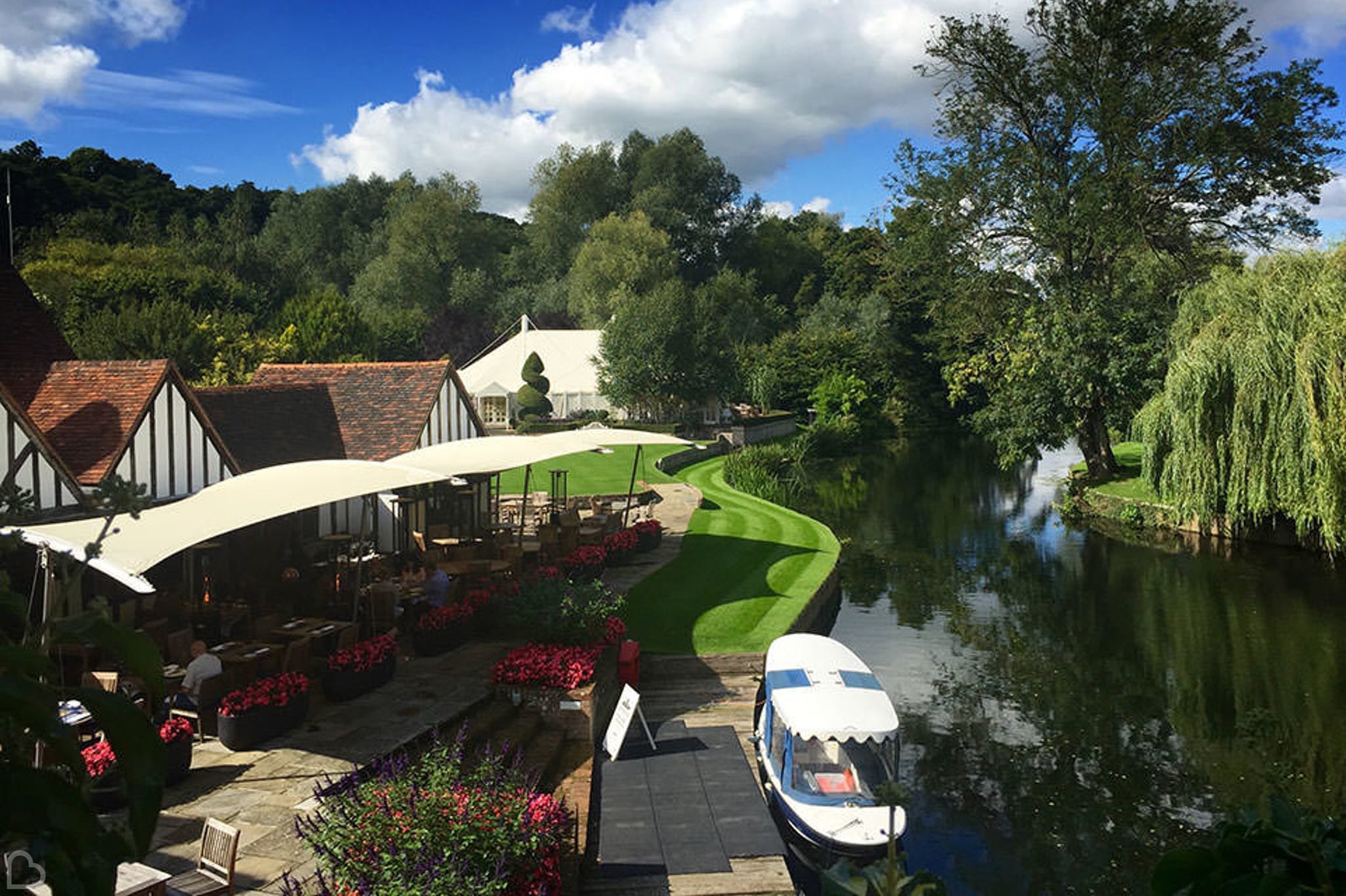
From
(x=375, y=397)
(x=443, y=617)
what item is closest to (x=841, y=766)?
(x=443, y=617)

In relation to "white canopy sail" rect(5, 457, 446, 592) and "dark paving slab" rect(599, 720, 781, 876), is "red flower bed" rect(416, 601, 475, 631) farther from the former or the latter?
"dark paving slab" rect(599, 720, 781, 876)

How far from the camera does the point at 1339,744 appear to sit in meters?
16.1

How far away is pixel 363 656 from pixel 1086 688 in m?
13.5

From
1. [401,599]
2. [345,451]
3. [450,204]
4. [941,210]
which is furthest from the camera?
[450,204]

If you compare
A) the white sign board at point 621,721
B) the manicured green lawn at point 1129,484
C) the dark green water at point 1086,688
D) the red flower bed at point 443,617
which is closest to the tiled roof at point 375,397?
the red flower bed at point 443,617

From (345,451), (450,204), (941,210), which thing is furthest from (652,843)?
(450,204)

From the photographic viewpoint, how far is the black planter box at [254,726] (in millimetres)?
12023

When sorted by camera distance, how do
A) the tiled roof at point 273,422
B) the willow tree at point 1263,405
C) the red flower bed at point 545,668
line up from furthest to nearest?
1. the willow tree at point 1263,405
2. the tiled roof at point 273,422
3. the red flower bed at point 545,668

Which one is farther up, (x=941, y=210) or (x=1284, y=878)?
(x=941, y=210)

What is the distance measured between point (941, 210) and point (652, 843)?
36.8 m

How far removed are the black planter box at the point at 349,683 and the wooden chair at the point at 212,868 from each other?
17.2 feet

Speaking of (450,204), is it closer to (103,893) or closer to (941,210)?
(941,210)

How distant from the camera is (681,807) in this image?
1220 cm

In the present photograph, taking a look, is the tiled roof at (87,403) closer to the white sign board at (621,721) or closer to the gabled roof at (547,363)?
the white sign board at (621,721)
